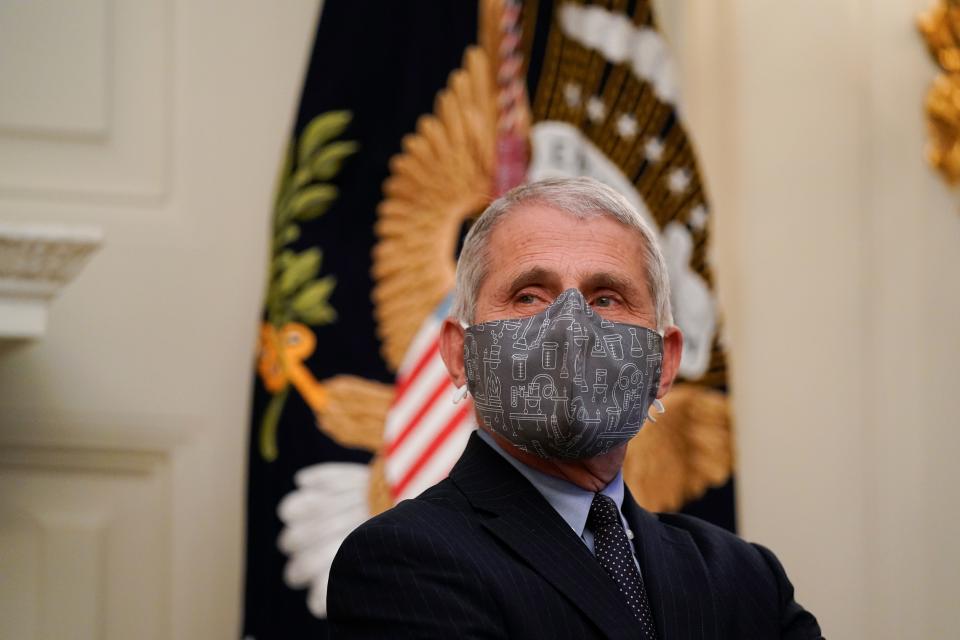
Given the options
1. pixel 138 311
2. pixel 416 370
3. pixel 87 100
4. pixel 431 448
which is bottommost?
pixel 431 448

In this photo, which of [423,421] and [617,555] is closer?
[617,555]

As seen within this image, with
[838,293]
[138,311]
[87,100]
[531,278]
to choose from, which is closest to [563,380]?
[531,278]

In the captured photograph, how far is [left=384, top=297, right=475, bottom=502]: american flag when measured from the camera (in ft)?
12.2

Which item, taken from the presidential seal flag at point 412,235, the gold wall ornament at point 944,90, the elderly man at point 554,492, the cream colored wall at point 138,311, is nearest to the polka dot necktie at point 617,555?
the elderly man at point 554,492

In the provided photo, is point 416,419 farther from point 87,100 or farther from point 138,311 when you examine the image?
point 87,100

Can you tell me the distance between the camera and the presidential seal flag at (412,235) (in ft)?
12.0

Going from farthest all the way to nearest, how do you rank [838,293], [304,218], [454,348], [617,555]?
[838,293], [304,218], [454,348], [617,555]

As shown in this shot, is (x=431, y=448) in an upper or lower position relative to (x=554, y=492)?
lower

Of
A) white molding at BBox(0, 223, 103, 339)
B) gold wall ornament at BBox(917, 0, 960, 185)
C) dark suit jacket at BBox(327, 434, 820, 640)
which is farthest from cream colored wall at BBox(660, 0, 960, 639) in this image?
dark suit jacket at BBox(327, 434, 820, 640)

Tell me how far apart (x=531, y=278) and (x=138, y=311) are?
7.22 feet

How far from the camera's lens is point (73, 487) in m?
3.73

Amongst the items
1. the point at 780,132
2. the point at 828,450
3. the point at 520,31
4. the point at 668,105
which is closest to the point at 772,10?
the point at 780,132

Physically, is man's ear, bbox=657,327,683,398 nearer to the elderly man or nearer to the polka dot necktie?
the elderly man

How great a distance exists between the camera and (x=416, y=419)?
149 inches
